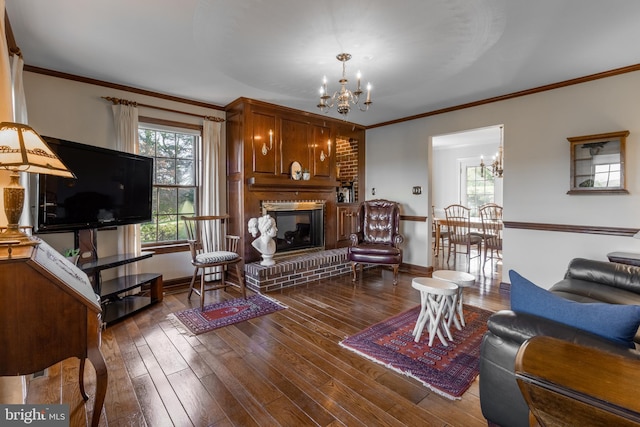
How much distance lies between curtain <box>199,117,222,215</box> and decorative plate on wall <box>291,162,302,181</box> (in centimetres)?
111

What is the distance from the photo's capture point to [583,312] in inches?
49.8

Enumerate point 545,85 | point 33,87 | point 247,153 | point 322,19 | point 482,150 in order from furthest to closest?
1. point 482,150
2. point 247,153
3. point 545,85
4. point 33,87
5. point 322,19

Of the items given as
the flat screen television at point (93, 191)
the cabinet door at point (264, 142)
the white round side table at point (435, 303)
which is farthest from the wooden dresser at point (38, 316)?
the cabinet door at point (264, 142)

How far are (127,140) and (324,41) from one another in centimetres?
264

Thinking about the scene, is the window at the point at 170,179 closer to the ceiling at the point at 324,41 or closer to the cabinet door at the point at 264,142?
the ceiling at the point at 324,41

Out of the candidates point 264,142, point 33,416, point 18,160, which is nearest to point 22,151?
point 18,160

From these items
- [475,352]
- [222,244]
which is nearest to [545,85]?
[475,352]

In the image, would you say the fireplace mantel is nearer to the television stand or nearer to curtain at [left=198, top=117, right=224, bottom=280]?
curtain at [left=198, top=117, right=224, bottom=280]

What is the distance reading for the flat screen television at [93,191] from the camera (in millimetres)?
2664

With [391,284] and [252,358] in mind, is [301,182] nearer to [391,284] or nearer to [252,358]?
[391,284]

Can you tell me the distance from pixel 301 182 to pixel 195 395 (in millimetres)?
3352

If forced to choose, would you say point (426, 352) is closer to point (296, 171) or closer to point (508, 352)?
point (508, 352)

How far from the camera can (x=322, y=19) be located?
225 cm

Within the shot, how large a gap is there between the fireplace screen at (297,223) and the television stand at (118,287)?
171 centimetres
